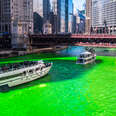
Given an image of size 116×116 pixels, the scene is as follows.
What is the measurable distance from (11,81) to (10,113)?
10.7 meters

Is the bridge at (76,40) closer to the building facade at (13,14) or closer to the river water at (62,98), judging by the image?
the building facade at (13,14)

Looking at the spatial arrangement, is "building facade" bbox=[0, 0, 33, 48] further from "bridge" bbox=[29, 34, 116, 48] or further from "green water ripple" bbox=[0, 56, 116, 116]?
"green water ripple" bbox=[0, 56, 116, 116]

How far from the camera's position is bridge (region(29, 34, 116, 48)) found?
86594 mm

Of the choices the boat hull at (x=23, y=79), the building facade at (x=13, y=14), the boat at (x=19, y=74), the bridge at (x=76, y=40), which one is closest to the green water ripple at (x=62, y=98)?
the boat hull at (x=23, y=79)

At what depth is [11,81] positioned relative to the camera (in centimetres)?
3666

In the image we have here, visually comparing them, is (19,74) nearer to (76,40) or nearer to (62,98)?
(62,98)

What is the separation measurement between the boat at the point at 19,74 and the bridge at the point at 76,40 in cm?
4592

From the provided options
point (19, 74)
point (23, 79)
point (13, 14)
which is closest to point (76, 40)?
point (23, 79)

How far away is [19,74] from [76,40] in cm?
6285

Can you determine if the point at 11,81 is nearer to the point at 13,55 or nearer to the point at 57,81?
the point at 57,81

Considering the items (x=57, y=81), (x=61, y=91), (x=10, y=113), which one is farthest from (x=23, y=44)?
(x=10, y=113)

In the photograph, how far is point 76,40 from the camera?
98.5m

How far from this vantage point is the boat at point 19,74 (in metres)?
35.7

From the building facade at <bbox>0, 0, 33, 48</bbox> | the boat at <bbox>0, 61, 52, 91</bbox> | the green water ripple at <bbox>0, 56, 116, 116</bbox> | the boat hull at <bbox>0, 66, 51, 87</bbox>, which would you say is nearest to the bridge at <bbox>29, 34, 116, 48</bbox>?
the building facade at <bbox>0, 0, 33, 48</bbox>
